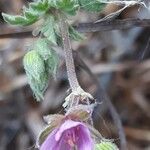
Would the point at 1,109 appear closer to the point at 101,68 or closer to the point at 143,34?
the point at 101,68

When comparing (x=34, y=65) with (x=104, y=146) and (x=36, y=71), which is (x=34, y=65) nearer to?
(x=36, y=71)

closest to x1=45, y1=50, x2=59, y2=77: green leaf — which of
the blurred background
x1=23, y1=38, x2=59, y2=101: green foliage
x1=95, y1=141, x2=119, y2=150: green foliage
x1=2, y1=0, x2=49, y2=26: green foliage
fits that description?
x1=23, y1=38, x2=59, y2=101: green foliage

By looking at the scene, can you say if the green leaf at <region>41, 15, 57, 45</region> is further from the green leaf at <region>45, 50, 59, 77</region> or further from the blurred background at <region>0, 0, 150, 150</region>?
the blurred background at <region>0, 0, 150, 150</region>

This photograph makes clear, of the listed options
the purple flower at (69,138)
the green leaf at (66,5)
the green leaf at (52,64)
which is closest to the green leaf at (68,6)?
the green leaf at (66,5)

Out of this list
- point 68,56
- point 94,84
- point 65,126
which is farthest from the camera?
point 94,84

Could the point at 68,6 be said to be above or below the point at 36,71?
above

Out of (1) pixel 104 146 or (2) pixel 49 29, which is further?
(2) pixel 49 29

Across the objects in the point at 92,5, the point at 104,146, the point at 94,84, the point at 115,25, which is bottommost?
the point at 94,84

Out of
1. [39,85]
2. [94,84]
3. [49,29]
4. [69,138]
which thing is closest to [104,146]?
[69,138]
